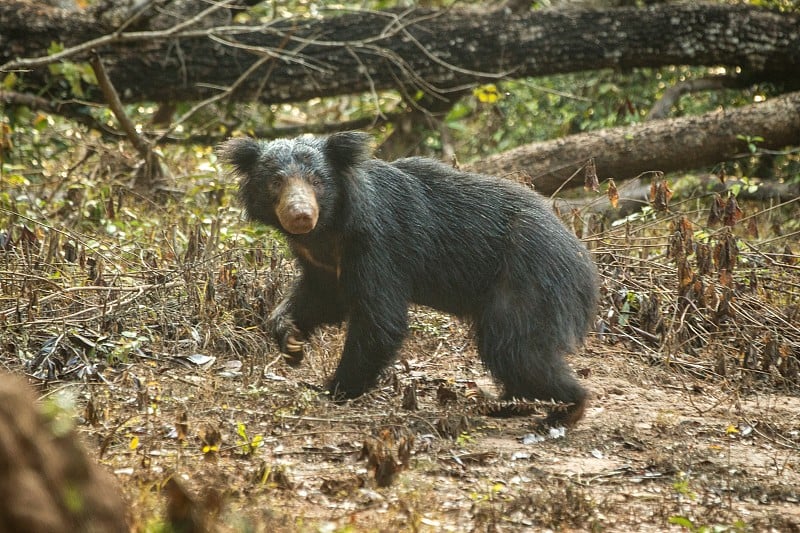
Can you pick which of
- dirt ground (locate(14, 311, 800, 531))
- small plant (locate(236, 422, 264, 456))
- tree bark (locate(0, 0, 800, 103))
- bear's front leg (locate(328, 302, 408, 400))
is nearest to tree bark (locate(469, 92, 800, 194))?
tree bark (locate(0, 0, 800, 103))

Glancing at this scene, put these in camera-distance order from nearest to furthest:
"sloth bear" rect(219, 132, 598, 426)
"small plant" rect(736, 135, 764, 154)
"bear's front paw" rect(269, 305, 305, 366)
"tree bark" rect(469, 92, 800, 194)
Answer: "sloth bear" rect(219, 132, 598, 426), "bear's front paw" rect(269, 305, 305, 366), "tree bark" rect(469, 92, 800, 194), "small plant" rect(736, 135, 764, 154)

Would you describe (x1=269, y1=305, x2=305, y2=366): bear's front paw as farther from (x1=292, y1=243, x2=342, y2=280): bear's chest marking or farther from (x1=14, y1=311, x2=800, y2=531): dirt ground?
(x1=292, y1=243, x2=342, y2=280): bear's chest marking

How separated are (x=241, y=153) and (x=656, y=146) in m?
4.41

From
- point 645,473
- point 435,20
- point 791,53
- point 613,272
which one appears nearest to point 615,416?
point 645,473

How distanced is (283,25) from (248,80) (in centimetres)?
57

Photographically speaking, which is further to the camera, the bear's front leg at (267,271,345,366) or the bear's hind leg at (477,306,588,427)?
the bear's front leg at (267,271,345,366)

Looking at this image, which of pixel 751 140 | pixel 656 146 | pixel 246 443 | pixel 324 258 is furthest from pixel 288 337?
pixel 751 140

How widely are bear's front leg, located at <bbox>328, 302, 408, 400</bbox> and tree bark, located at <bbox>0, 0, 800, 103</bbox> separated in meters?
3.71

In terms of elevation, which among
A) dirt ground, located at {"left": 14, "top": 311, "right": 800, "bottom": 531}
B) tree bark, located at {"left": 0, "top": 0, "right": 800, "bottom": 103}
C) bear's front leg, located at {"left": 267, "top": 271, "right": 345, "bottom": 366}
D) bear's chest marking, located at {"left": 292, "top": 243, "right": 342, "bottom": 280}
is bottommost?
dirt ground, located at {"left": 14, "top": 311, "right": 800, "bottom": 531}

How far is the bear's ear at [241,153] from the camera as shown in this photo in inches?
193

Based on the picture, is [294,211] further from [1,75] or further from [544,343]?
[1,75]

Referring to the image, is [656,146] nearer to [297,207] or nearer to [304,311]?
[304,311]

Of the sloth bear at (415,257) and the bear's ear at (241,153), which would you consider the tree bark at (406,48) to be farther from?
the sloth bear at (415,257)

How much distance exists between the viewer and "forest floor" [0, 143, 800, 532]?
3393mm
